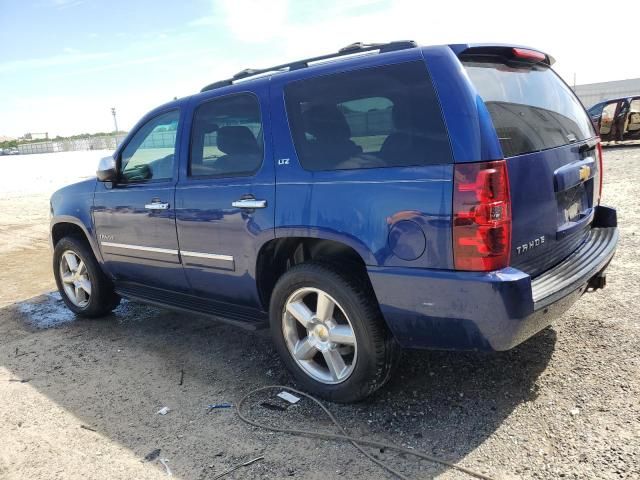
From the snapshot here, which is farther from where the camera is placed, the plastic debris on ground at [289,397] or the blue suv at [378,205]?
the plastic debris on ground at [289,397]

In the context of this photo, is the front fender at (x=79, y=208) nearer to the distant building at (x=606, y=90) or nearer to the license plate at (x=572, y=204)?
the license plate at (x=572, y=204)

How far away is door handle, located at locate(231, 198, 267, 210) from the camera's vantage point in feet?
10.8

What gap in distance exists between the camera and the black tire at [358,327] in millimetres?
2957

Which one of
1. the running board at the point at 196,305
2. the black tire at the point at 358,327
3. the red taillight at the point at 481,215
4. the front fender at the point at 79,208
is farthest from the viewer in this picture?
the front fender at the point at 79,208

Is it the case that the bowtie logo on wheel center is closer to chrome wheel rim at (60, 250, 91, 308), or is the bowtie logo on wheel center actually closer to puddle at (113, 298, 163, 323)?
puddle at (113, 298, 163, 323)

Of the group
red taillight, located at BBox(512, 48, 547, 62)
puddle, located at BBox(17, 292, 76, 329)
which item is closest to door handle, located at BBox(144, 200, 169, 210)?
puddle, located at BBox(17, 292, 76, 329)

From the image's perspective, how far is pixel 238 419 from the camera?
3148mm

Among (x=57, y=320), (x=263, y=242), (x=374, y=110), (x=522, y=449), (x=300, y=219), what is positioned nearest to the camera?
(x=522, y=449)

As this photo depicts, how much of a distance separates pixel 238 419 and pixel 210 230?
50.5 inches

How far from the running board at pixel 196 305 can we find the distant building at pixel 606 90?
37794 millimetres

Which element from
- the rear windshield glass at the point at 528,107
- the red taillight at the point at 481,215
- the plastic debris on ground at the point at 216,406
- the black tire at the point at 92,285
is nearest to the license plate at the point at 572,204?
the rear windshield glass at the point at 528,107

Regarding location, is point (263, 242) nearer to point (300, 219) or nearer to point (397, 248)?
point (300, 219)

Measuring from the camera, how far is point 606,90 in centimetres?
4106

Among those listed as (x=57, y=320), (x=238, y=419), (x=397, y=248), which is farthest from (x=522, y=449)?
(x=57, y=320)
